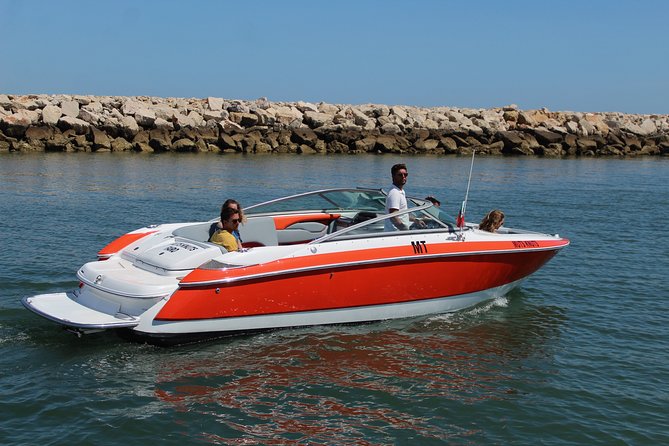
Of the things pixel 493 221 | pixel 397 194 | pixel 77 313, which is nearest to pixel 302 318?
pixel 397 194

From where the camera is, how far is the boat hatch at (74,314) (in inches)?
302

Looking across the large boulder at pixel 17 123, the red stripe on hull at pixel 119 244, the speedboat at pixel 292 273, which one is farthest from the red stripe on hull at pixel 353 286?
the large boulder at pixel 17 123

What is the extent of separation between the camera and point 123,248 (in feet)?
30.1

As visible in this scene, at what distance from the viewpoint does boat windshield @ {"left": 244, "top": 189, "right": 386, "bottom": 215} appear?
10445 mm

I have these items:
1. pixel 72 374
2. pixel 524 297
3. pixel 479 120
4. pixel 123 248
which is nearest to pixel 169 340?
pixel 72 374

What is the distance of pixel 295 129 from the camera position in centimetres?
4281

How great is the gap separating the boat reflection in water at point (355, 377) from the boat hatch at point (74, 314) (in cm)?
66

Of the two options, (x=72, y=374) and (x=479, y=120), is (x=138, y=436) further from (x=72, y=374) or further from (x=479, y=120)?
(x=479, y=120)

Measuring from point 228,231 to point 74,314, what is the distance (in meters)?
1.94

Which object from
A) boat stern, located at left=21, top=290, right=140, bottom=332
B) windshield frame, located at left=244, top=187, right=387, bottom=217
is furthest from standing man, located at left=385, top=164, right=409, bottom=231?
boat stern, located at left=21, top=290, right=140, bottom=332

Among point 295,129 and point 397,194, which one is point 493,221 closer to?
point 397,194

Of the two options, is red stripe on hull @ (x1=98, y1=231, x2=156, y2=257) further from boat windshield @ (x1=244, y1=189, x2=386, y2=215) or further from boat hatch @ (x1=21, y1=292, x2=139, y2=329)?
boat windshield @ (x1=244, y1=189, x2=386, y2=215)

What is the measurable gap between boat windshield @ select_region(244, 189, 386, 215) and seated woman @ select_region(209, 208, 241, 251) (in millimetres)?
1469

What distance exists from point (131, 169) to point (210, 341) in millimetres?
21928
